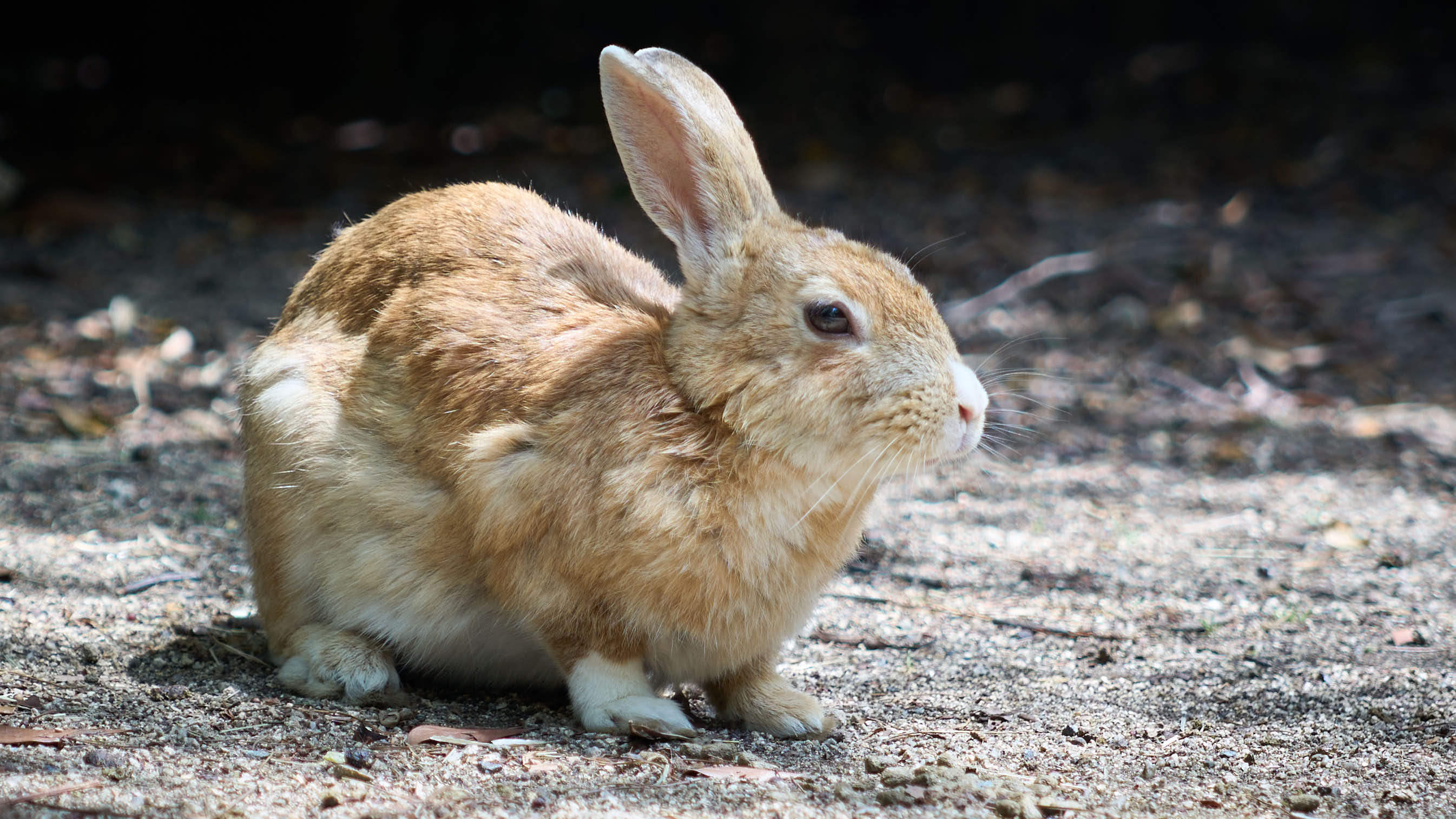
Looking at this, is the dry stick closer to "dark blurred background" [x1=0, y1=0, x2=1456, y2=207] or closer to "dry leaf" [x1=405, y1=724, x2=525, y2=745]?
"dry leaf" [x1=405, y1=724, x2=525, y2=745]

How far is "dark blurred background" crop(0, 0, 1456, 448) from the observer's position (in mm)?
8031

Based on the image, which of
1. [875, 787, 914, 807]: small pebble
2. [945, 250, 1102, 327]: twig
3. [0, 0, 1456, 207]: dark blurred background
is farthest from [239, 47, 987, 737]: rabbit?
[0, 0, 1456, 207]: dark blurred background

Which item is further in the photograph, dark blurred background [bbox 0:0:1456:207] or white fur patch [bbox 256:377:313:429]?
dark blurred background [bbox 0:0:1456:207]

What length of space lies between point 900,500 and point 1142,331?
2.92 m

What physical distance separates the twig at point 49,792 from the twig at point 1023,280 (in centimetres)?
590

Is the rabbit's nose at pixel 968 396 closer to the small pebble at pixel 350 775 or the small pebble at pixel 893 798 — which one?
the small pebble at pixel 893 798

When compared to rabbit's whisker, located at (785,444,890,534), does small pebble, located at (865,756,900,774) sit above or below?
below

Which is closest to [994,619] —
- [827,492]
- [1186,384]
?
[827,492]

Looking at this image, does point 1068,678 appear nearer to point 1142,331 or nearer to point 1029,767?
point 1029,767

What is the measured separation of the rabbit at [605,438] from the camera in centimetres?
327

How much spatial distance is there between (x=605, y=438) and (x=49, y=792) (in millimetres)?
1397

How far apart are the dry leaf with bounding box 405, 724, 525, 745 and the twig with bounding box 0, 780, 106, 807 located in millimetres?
707

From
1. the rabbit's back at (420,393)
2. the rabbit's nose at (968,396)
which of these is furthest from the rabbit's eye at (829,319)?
the rabbit's back at (420,393)

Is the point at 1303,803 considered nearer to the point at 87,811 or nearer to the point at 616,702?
the point at 616,702
